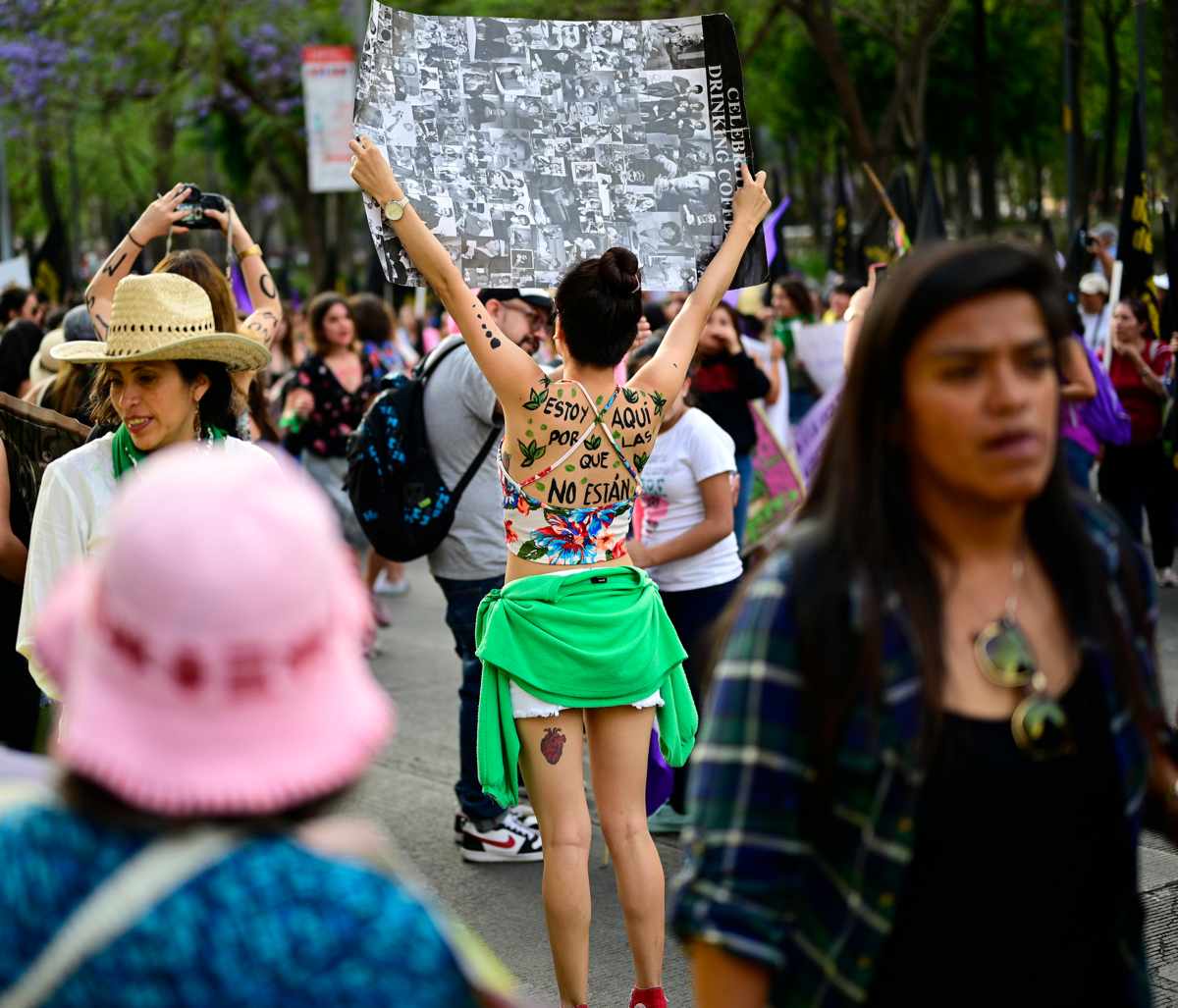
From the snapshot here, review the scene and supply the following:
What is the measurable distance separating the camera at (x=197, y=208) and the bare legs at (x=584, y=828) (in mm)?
2525

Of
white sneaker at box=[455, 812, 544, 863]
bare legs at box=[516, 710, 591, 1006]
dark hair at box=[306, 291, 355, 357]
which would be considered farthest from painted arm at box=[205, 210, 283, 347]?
dark hair at box=[306, 291, 355, 357]

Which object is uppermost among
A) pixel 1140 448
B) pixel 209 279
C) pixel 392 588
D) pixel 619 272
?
pixel 619 272

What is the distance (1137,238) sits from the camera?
11.3 metres

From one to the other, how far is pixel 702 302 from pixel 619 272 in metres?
0.26

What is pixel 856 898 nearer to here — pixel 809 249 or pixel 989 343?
pixel 989 343

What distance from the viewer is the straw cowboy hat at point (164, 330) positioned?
169 inches

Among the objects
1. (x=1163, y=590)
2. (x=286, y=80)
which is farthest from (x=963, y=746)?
(x=286, y=80)

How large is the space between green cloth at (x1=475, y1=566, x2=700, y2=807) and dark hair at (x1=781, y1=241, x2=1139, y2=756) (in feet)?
6.97

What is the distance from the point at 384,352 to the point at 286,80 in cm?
2089

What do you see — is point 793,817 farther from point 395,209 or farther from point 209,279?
point 209,279

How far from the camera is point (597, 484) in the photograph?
451 cm

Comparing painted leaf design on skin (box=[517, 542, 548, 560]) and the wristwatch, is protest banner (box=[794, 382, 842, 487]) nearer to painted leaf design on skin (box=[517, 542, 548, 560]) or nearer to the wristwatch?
painted leaf design on skin (box=[517, 542, 548, 560])

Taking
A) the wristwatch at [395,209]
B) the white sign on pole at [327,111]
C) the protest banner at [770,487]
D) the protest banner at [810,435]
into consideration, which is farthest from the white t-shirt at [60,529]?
the white sign on pole at [327,111]

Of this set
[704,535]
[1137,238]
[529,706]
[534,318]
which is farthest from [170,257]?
[1137,238]
